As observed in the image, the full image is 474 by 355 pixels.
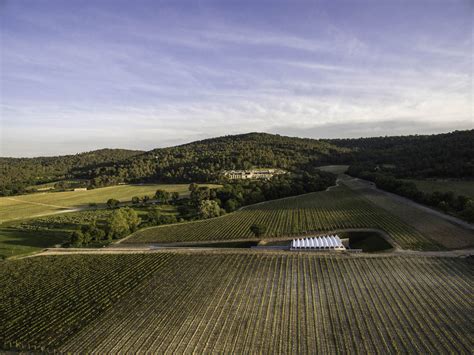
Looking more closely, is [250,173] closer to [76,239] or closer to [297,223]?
[297,223]

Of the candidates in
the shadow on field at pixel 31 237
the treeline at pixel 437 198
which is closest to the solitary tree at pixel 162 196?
the shadow on field at pixel 31 237

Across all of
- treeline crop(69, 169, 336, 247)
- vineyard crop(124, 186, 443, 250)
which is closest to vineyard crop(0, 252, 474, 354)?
vineyard crop(124, 186, 443, 250)

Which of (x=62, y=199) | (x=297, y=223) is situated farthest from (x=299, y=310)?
(x=62, y=199)

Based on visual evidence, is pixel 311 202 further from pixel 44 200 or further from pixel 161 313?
pixel 44 200

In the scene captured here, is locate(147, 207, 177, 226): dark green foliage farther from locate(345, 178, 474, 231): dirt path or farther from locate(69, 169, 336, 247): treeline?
locate(345, 178, 474, 231): dirt path

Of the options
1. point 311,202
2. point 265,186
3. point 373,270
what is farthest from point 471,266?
point 265,186

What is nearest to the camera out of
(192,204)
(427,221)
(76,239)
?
(427,221)
